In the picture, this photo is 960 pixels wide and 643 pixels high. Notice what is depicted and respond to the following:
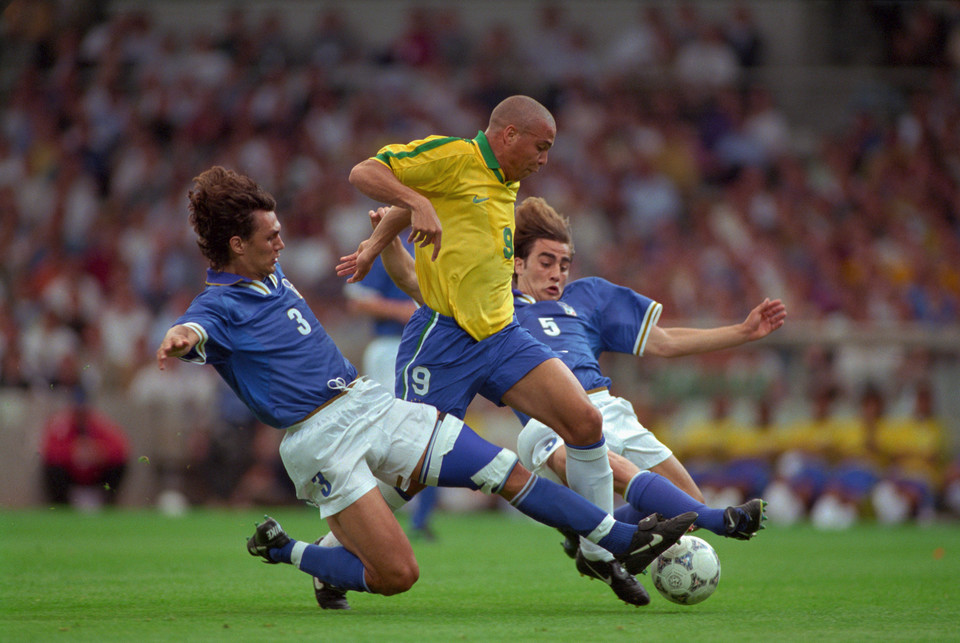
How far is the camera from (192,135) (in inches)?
644

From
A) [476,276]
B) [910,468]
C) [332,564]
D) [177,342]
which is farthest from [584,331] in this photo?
[910,468]

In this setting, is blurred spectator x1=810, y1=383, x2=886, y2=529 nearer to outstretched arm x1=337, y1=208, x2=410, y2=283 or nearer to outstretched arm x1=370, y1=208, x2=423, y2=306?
outstretched arm x1=370, y1=208, x2=423, y2=306

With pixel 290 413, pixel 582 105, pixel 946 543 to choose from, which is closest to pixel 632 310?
pixel 290 413

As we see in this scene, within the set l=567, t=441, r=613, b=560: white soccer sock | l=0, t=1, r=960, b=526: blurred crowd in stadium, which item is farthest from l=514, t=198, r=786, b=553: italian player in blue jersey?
l=0, t=1, r=960, b=526: blurred crowd in stadium

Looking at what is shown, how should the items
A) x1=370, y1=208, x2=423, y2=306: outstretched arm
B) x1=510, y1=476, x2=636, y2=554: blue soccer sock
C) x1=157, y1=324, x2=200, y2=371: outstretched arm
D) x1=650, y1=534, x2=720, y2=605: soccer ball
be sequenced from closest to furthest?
x1=157, y1=324, x2=200, y2=371: outstretched arm, x1=510, y1=476, x2=636, y2=554: blue soccer sock, x1=650, y1=534, x2=720, y2=605: soccer ball, x1=370, y1=208, x2=423, y2=306: outstretched arm

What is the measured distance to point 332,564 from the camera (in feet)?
16.9

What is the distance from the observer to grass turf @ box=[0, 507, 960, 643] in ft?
14.9

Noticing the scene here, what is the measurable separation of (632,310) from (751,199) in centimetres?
984

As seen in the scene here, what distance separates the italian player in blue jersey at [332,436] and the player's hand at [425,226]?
0.64m

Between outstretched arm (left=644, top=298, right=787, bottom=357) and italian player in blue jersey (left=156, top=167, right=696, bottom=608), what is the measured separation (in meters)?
1.45

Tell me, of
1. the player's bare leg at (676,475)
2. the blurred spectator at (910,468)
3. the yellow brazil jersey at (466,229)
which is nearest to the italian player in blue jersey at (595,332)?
the player's bare leg at (676,475)

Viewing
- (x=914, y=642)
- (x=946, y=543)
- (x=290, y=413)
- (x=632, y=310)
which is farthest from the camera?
(x=946, y=543)

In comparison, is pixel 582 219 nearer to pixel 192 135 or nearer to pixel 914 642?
pixel 192 135

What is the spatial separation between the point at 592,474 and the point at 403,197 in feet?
4.87
